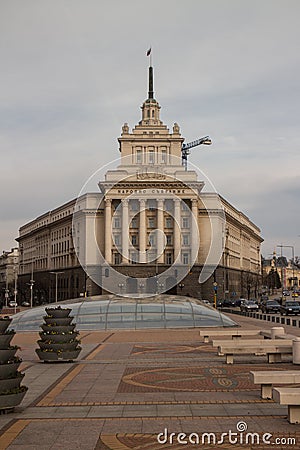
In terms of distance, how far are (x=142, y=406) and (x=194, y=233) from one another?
3782 inches

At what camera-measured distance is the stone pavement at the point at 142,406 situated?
31.8 ft

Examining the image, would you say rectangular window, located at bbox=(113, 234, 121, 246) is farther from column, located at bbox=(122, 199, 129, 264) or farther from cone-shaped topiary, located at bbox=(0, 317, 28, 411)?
cone-shaped topiary, located at bbox=(0, 317, 28, 411)

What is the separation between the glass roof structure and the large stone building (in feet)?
192

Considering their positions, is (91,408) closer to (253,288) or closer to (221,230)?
(221,230)

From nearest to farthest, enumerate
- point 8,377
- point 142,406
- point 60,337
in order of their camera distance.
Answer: point 8,377 → point 142,406 → point 60,337

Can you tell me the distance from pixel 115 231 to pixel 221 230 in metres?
19.9

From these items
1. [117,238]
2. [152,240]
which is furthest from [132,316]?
[117,238]

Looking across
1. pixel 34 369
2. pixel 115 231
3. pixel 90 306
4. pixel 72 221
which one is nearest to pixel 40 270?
pixel 72 221

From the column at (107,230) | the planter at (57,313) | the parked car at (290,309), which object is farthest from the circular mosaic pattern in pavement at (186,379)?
the column at (107,230)

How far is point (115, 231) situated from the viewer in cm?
10981

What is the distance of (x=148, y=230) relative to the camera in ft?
360

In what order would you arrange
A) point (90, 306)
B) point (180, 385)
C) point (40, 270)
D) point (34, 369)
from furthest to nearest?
point (40, 270) → point (90, 306) → point (34, 369) → point (180, 385)

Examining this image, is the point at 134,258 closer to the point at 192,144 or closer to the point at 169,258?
the point at 169,258

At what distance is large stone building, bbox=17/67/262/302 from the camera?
344ft
